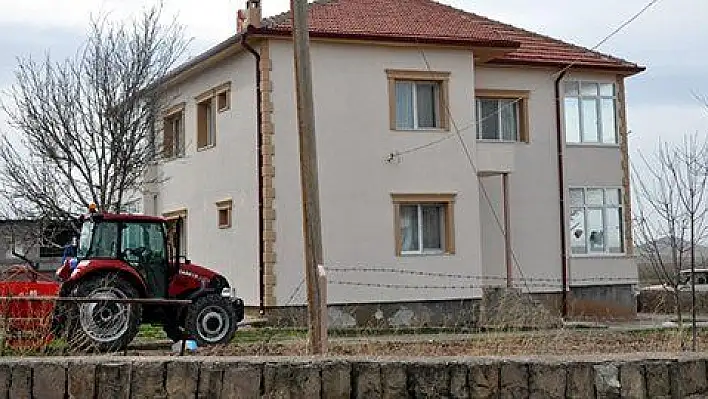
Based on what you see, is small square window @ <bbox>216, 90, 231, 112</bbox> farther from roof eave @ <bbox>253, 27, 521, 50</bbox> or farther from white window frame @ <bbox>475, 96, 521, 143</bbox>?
white window frame @ <bbox>475, 96, 521, 143</bbox>

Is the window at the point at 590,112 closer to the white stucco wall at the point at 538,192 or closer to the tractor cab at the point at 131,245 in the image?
the white stucco wall at the point at 538,192

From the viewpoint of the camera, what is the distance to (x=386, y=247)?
23.2 m

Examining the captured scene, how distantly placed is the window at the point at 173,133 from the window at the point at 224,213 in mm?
3091

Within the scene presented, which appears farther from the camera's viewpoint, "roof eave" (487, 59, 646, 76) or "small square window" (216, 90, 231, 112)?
"roof eave" (487, 59, 646, 76)

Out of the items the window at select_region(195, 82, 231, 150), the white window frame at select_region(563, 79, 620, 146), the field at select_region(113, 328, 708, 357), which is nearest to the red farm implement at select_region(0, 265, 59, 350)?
Result: the field at select_region(113, 328, 708, 357)

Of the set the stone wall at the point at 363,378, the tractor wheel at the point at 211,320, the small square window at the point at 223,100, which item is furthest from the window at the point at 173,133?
the stone wall at the point at 363,378

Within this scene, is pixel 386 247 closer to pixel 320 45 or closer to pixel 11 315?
pixel 320 45

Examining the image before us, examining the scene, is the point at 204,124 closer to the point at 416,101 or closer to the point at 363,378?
the point at 416,101

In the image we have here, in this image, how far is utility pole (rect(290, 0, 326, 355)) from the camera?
1157cm

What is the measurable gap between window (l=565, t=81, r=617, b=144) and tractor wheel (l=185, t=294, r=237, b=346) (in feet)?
→ 43.4

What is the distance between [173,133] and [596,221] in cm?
1180

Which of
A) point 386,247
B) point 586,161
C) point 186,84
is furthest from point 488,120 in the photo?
point 186,84

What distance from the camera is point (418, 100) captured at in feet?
79.4

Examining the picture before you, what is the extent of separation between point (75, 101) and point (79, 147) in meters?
1.21
